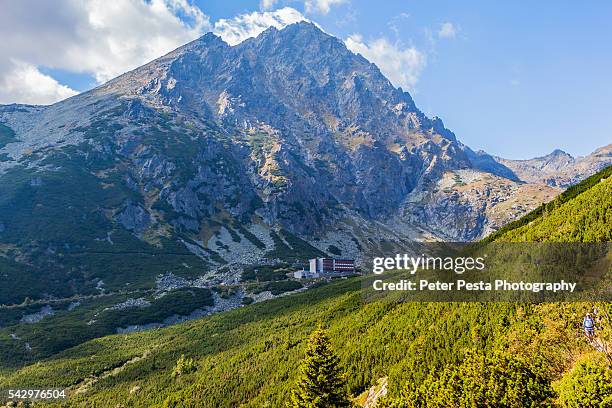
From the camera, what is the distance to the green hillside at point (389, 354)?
26.8 metres

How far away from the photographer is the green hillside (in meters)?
26.8

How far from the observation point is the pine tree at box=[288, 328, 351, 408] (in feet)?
114

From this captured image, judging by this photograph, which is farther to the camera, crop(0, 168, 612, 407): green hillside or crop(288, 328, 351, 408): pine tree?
crop(288, 328, 351, 408): pine tree

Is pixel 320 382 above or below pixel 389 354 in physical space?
above

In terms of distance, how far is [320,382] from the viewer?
114 feet

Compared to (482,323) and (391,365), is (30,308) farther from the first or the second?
(482,323)

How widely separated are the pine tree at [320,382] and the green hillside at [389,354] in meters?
4.57

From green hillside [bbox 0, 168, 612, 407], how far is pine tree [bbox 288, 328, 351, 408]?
457 cm

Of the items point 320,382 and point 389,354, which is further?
point 389,354

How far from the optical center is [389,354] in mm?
52500

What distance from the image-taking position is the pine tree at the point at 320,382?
114ft

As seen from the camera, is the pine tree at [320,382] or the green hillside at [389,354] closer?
the green hillside at [389,354]

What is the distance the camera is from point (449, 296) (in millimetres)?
54812

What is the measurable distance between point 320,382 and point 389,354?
20329mm
